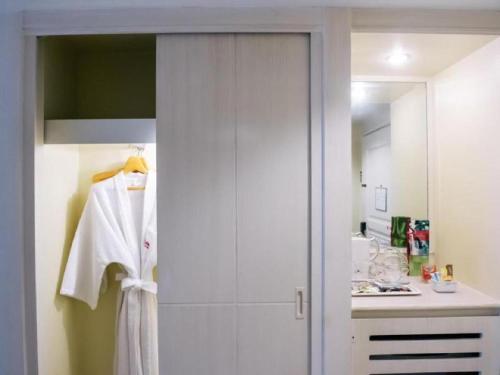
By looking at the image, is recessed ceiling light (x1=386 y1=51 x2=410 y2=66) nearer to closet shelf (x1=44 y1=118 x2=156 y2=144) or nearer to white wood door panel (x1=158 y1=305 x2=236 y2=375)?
closet shelf (x1=44 y1=118 x2=156 y2=144)

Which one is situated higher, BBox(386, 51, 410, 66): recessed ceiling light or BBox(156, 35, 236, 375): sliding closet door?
BBox(386, 51, 410, 66): recessed ceiling light

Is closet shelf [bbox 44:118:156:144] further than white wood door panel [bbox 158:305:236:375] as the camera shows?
Yes

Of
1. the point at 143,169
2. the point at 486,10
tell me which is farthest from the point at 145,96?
the point at 486,10

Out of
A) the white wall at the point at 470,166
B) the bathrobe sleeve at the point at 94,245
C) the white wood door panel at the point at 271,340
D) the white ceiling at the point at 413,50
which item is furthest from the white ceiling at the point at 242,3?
the white wood door panel at the point at 271,340

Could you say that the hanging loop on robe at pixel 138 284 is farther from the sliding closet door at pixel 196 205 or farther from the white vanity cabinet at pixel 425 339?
the white vanity cabinet at pixel 425 339

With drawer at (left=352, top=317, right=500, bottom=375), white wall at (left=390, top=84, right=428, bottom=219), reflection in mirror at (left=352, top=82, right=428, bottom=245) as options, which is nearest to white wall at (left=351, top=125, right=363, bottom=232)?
reflection in mirror at (left=352, top=82, right=428, bottom=245)

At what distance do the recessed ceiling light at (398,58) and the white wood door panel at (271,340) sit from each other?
1377 millimetres

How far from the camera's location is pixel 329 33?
1.31 metres

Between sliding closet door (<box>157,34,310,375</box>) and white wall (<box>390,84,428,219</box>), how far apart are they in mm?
871

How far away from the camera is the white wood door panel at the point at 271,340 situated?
1330 millimetres

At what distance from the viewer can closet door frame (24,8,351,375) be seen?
1.31 metres

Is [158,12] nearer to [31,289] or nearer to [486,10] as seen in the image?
[31,289]

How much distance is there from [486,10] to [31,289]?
92.3 inches

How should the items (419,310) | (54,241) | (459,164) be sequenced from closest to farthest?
(419,310) < (54,241) < (459,164)
